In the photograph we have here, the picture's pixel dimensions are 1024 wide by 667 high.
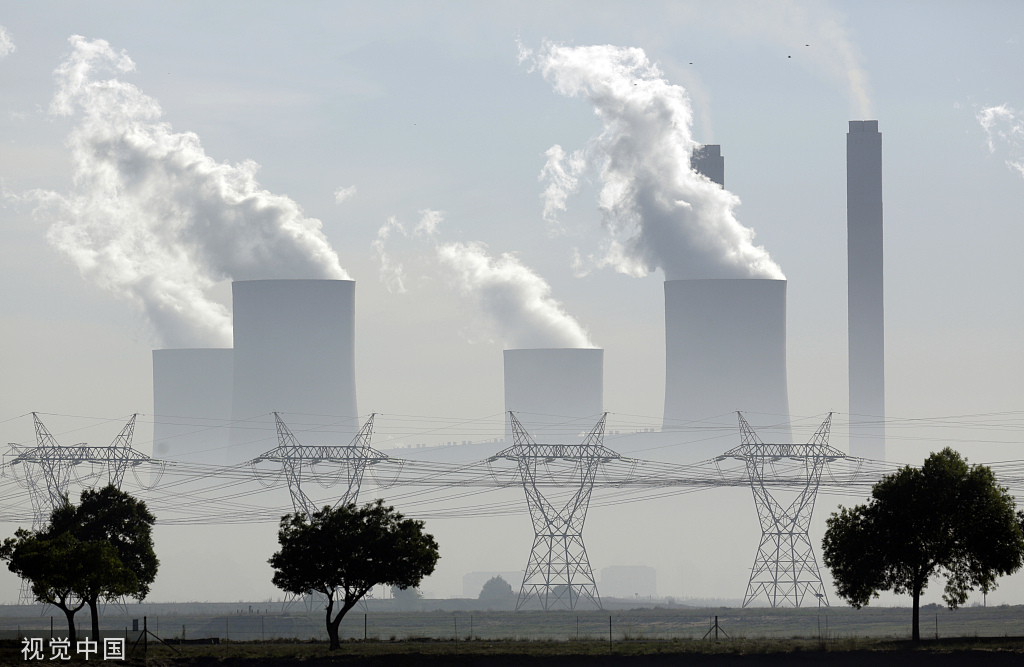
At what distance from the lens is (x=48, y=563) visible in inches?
1021

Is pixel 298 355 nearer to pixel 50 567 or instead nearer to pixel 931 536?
pixel 50 567

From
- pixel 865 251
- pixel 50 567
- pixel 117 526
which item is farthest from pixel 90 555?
pixel 865 251

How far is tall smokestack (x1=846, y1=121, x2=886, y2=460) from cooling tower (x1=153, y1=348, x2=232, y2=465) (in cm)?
6773

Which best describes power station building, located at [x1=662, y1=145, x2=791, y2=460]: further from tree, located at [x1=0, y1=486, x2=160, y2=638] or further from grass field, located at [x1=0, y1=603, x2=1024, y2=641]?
tree, located at [x1=0, y1=486, x2=160, y2=638]

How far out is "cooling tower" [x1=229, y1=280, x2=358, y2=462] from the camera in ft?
260

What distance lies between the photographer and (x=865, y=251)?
137125 millimetres

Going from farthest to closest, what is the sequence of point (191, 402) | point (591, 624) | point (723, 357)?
point (191, 402)
point (723, 357)
point (591, 624)

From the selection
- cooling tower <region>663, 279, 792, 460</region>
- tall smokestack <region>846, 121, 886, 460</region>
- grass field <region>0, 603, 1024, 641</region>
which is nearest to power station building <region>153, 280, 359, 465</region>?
grass field <region>0, 603, 1024, 641</region>

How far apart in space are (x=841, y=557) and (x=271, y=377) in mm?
56900

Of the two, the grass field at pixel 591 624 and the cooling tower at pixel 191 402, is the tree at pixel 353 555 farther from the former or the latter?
the cooling tower at pixel 191 402

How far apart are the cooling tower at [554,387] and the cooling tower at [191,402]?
21.2 m

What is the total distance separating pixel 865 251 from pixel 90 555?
12013 cm

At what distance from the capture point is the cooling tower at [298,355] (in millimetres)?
79250

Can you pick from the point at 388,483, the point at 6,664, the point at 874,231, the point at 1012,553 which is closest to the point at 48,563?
the point at 6,664
